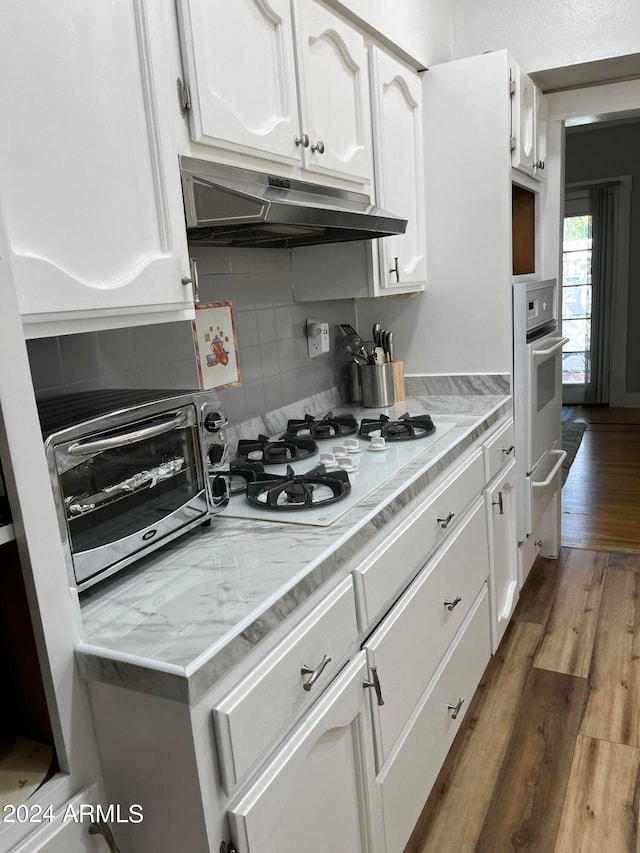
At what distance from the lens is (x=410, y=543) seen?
1.45 m

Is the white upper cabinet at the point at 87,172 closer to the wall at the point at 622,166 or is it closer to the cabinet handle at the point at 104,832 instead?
the cabinet handle at the point at 104,832

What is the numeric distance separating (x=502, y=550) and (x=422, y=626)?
2.83 ft

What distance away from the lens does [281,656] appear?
38.3 inches

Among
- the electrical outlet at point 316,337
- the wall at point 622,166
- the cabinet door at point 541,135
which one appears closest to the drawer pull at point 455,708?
the electrical outlet at point 316,337

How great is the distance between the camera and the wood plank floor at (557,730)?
1.62 metres

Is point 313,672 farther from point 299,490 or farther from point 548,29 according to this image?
point 548,29

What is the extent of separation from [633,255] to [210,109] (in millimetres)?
5783

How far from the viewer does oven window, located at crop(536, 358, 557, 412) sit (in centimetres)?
258

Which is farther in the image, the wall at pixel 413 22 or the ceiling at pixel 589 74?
the ceiling at pixel 589 74

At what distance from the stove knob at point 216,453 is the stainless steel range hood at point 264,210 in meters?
0.43

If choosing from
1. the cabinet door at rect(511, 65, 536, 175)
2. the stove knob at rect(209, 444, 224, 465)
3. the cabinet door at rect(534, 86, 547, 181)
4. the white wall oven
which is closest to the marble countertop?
the stove knob at rect(209, 444, 224, 465)

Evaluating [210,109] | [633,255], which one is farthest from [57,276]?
[633,255]

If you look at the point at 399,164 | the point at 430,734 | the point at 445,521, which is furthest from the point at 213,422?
the point at 399,164

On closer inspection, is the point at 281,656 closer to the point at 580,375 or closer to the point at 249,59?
the point at 249,59
